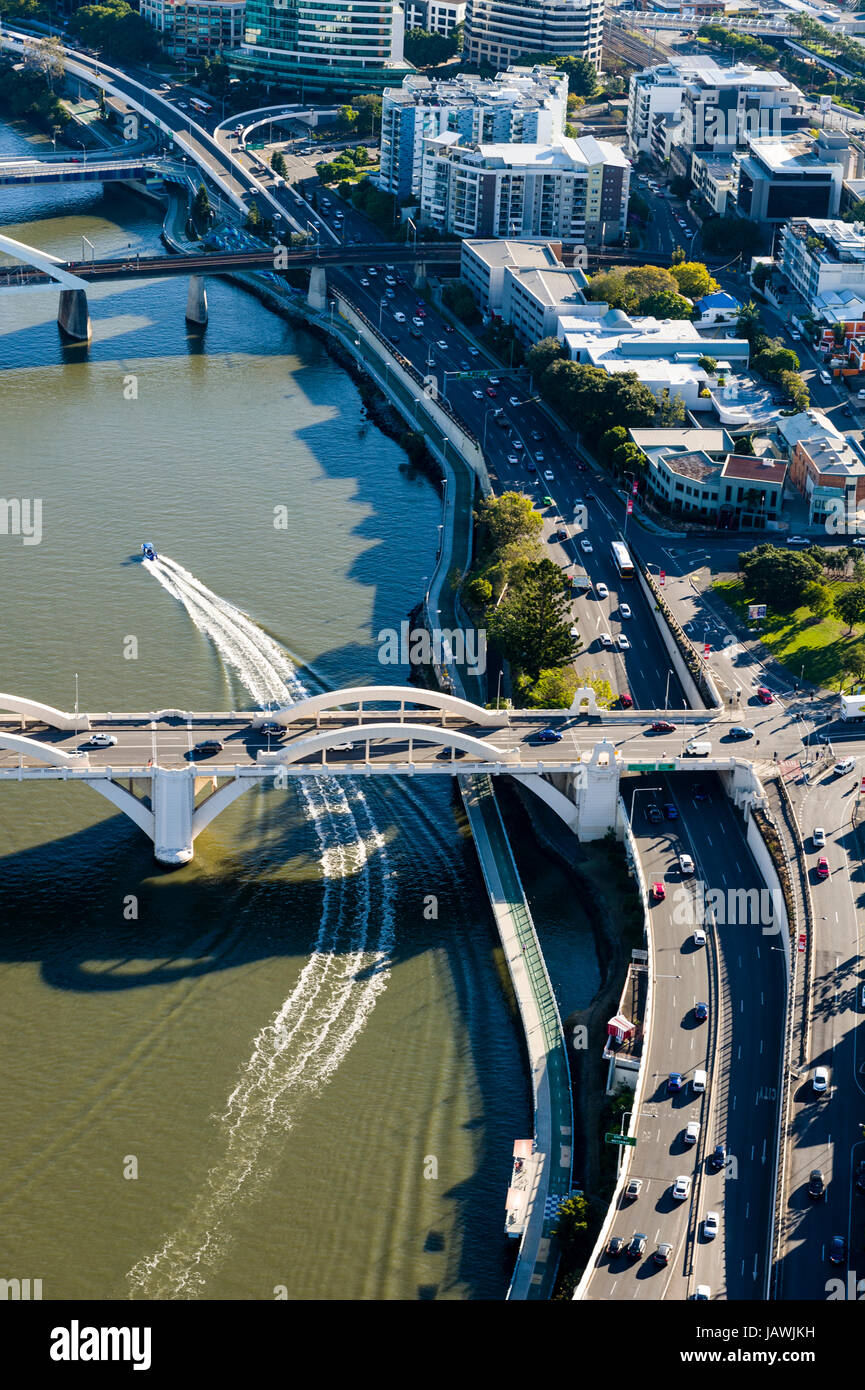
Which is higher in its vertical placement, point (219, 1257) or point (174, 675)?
point (174, 675)

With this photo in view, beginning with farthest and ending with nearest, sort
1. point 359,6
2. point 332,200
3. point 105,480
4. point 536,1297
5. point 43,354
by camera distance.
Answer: point 359,6, point 332,200, point 43,354, point 105,480, point 536,1297

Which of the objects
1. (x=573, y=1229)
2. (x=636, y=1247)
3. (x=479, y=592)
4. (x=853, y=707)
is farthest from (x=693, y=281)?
(x=636, y=1247)

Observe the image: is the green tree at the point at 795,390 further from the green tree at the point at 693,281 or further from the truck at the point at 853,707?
the truck at the point at 853,707

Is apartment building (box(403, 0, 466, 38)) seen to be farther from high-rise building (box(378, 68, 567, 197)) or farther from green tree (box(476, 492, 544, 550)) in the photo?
green tree (box(476, 492, 544, 550))

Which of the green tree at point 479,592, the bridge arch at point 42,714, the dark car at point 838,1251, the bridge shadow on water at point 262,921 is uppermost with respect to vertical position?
the green tree at point 479,592

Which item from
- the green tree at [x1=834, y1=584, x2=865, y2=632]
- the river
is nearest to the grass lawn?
the green tree at [x1=834, y1=584, x2=865, y2=632]

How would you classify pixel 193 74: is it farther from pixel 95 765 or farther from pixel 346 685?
pixel 95 765

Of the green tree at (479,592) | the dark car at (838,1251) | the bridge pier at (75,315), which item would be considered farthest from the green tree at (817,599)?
the bridge pier at (75,315)

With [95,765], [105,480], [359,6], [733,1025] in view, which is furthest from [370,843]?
[359,6]
